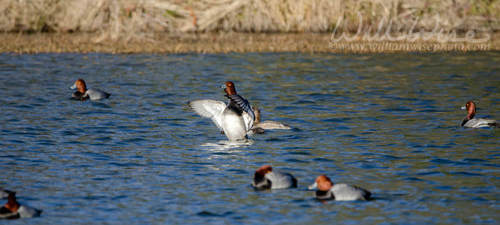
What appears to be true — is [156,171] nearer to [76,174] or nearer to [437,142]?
[76,174]

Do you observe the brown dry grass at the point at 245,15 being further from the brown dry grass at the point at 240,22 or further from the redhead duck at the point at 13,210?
the redhead duck at the point at 13,210

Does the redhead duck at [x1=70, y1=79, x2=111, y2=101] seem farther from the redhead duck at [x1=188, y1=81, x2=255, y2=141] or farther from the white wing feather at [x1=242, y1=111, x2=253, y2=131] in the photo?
the white wing feather at [x1=242, y1=111, x2=253, y2=131]

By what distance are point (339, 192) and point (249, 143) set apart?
21.8ft

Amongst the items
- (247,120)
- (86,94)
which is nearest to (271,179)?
(247,120)

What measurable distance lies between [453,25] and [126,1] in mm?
18305

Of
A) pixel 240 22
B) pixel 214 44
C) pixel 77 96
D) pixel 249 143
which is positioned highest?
pixel 240 22

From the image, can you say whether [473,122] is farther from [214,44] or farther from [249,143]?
[214,44]

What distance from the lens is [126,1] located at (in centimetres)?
4422

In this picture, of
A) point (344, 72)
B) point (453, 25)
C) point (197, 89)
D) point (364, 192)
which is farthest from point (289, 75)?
point (364, 192)

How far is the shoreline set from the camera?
40.4 m

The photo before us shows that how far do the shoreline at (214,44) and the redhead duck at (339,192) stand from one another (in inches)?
1016

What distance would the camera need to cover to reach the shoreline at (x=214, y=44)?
133 feet

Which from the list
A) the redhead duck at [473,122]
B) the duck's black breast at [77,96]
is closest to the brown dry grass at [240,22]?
the duck's black breast at [77,96]

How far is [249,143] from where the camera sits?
20875 mm
